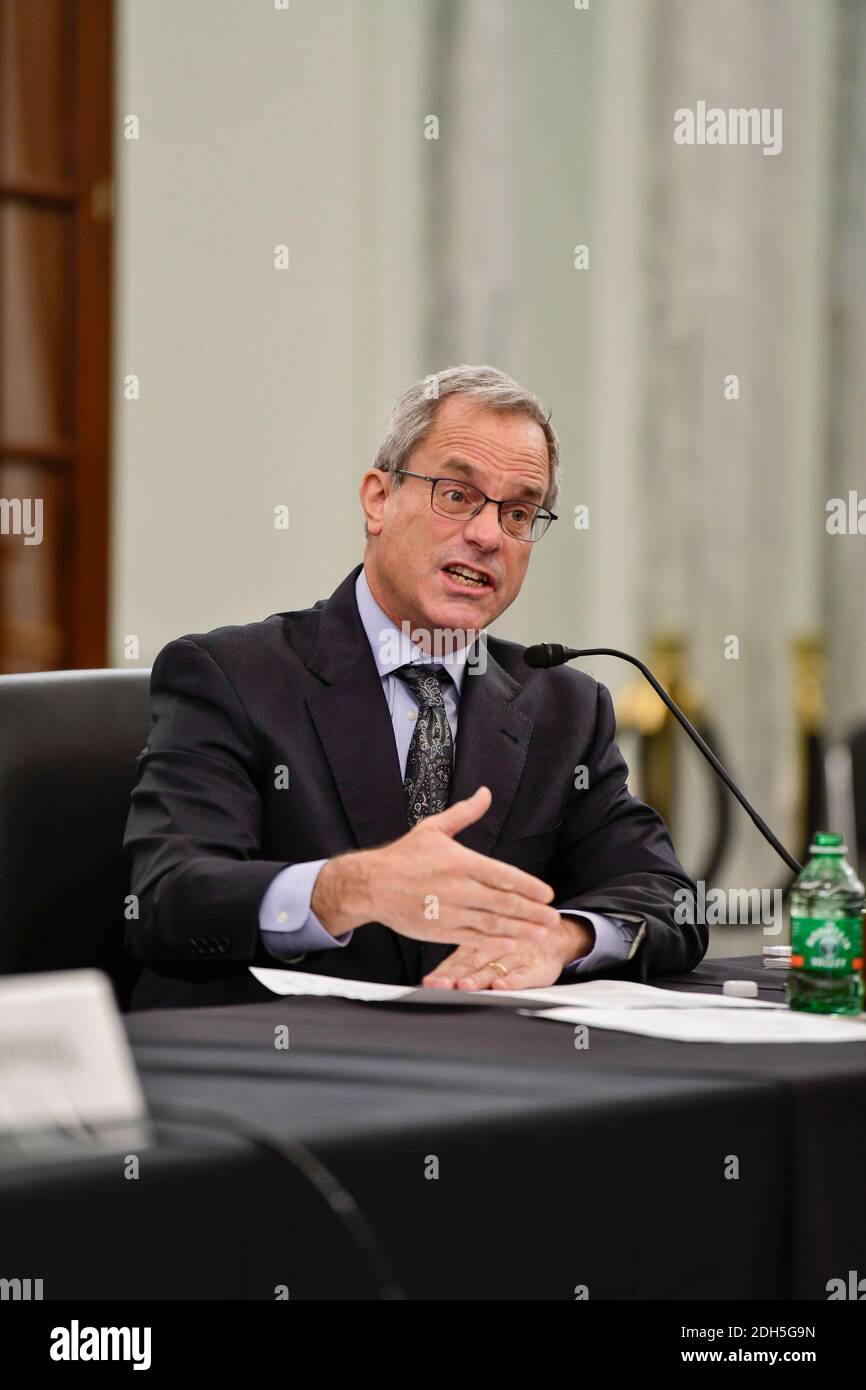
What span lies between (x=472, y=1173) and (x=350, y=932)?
66 cm

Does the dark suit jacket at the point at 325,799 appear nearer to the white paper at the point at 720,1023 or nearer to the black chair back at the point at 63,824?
the black chair back at the point at 63,824

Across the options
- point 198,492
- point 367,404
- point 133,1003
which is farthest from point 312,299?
point 133,1003

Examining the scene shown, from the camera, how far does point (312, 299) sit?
4.67 m

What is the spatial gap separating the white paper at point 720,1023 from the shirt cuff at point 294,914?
27cm

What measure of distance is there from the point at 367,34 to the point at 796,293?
1.99 m

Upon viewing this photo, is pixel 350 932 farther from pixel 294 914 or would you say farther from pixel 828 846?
pixel 828 846

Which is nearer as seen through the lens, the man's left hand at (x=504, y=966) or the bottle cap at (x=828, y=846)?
the bottle cap at (x=828, y=846)

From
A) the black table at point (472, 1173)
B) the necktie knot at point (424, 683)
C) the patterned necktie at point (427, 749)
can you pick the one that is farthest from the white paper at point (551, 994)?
Answer: the necktie knot at point (424, 683)

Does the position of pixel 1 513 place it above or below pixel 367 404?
below

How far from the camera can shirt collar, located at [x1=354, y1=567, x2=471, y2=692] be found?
221 centimetres

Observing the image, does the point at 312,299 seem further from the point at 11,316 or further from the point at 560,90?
the point at 560,90

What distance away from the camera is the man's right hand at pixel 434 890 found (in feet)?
5.31

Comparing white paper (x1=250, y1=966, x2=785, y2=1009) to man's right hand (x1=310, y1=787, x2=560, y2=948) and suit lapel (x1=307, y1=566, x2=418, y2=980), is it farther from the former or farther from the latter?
suit lapel (x1=307, y1=566, x2=418, y2=980)

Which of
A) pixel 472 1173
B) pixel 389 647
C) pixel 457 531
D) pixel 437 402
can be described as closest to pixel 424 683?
pixel 389 647
